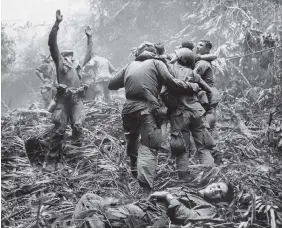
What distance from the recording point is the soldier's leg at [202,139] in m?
3.55

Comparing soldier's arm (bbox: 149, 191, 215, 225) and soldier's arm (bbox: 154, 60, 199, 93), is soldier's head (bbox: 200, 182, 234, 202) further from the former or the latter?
soldier's arm (bbox: 154, 60, 199, 93)

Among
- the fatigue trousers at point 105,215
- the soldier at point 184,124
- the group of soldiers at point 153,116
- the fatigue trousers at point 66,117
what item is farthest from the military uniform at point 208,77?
the fatigue trousers at point 105,215

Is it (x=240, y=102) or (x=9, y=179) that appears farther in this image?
(x=240, y=102)

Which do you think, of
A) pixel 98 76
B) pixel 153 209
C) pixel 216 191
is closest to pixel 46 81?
pixel 98 76

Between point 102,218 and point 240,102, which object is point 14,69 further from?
point 102,218

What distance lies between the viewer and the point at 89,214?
222 centimetres

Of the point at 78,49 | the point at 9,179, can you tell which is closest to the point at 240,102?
the point at 9,179

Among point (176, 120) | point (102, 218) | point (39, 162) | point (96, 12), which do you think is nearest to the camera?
point (102, 218)

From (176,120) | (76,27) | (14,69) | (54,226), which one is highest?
(76,27)

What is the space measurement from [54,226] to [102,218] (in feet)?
1.39

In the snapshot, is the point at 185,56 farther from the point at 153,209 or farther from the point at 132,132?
the point at 153,209

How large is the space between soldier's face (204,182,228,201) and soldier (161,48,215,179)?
2.17ft

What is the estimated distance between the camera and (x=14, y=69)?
1109 cm

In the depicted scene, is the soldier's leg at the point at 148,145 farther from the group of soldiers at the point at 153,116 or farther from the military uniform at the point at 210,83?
the military uniform at the point at 210,83
